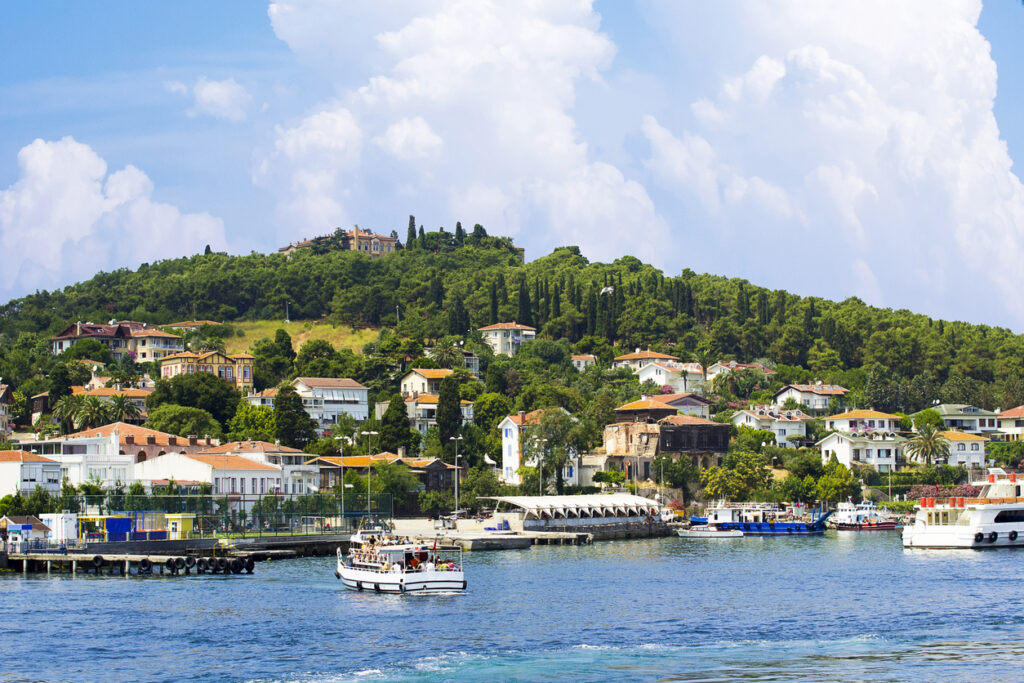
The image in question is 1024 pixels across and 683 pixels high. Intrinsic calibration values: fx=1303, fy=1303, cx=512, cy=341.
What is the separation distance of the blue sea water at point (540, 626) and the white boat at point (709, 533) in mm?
26484

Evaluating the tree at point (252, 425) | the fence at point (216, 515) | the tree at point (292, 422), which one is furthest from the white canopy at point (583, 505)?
the tree at point (252, 425)

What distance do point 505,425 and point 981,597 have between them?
210 ft

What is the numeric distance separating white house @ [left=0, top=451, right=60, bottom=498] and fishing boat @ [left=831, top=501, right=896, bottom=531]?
60.3m

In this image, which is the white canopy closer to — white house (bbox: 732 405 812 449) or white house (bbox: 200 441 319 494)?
white house (bbox: 200 441 319 494)

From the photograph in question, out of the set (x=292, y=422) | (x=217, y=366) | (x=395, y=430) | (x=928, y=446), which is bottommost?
(x=928, y=446)

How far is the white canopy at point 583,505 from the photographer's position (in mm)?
93688

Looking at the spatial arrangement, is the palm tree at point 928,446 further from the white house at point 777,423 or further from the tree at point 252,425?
the tree at point 252,425

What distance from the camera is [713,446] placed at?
381 ft

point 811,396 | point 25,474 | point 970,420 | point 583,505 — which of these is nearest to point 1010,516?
point 583,505

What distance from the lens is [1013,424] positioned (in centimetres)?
13500

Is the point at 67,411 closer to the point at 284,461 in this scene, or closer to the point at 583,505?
A: the point at 284,461

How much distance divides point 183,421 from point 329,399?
19.4 metres

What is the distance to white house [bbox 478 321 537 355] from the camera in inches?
6526

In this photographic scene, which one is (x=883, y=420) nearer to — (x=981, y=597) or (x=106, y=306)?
(x=981, y=597)
